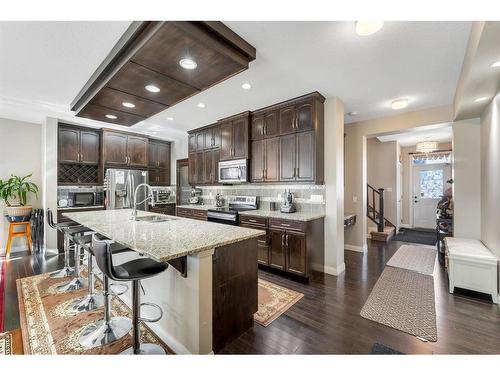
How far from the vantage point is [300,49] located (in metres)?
2.17

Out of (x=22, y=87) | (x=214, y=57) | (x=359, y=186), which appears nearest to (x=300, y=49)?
(x=214, y=57)

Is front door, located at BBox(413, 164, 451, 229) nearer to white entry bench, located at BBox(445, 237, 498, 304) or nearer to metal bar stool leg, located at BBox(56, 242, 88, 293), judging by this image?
white entry bench, located at BBox(445, 237, 498, 304)

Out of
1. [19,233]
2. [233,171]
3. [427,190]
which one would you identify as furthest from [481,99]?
[19,233]

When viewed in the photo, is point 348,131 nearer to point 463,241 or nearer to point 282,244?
point 463,241

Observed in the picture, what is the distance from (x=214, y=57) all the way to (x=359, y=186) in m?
3.90

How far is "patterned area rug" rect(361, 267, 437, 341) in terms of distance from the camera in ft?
6.81

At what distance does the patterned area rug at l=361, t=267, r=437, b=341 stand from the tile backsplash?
1.37 m

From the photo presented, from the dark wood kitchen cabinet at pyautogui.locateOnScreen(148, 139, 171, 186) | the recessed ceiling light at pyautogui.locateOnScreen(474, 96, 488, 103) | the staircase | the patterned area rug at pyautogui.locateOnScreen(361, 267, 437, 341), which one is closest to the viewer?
the patterned area rug at pyautogui.locateOnScreen(361, 267, 437, 341)

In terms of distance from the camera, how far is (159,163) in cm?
625

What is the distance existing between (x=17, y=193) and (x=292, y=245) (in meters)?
5.48

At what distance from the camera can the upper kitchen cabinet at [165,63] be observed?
1.73m

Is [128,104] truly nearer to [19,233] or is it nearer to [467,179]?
[19,233]

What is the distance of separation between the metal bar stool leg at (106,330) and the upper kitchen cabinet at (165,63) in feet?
6.40

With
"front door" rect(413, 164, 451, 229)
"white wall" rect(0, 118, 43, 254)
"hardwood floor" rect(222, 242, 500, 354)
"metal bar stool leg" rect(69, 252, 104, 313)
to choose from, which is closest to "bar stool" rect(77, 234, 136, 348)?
"metal bar stool leg" rect(69, 252, 104, 313)
